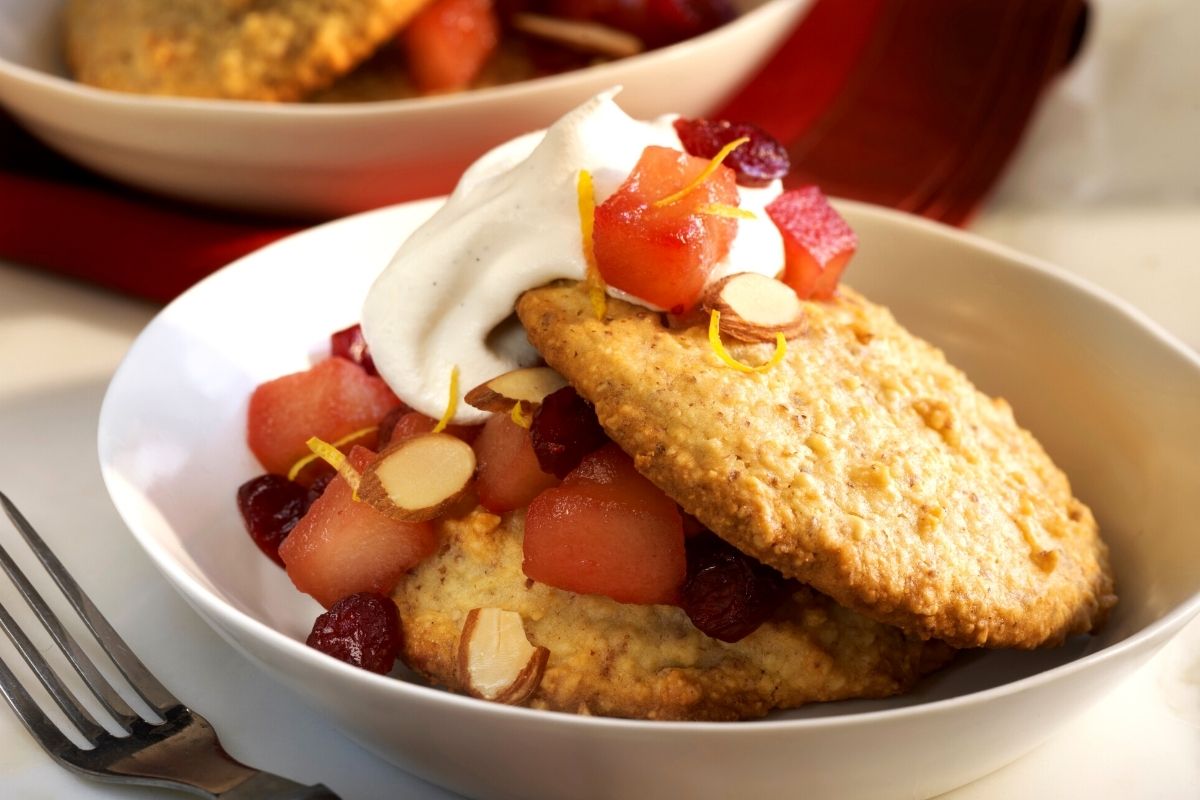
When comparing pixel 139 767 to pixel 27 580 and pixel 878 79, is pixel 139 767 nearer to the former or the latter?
pixel 27 580

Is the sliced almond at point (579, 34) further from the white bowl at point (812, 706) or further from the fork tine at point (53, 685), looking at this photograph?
the fork tine at point (53, 685)

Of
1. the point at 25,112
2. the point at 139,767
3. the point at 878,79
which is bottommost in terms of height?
the point at 878,79

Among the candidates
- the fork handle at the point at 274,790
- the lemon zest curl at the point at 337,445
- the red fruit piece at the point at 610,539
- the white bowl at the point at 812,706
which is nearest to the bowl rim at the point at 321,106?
the white bowl at the point at 812,706

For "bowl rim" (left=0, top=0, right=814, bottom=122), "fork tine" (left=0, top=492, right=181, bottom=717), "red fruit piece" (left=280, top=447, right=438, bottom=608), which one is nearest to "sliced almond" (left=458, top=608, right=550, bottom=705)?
"red fruit piece" (left=280, top=447, right=438, bottom=608)

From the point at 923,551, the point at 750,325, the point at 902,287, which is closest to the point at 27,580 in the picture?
the point at 750,325

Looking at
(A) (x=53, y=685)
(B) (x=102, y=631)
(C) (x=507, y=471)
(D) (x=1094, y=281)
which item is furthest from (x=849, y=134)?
(A) (x=53, y=685)

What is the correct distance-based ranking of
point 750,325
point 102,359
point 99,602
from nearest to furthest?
1. point 750,325
2. point 99,602
3. point 102,359
